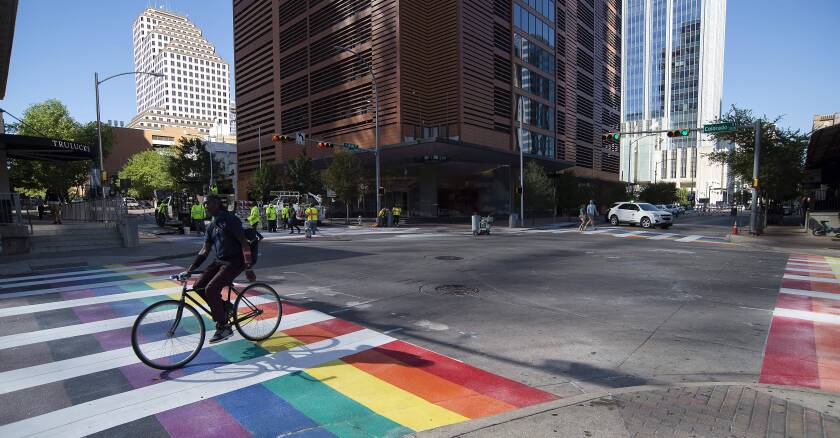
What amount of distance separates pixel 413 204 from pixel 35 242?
101ft

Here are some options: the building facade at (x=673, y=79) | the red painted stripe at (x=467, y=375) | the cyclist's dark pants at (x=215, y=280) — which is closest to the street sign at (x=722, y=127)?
the red painted stripe at (x=467, y=375)

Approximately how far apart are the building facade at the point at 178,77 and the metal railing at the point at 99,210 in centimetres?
15000

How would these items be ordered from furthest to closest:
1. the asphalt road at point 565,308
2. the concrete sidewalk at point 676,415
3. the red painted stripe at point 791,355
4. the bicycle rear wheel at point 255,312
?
the bicycle rear wheel at point 255,312 → the asphalt road at point 565,308 → the red painted stripe at point 791,355 → the concrete sidewalk at point 676,415

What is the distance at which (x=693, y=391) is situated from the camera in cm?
379

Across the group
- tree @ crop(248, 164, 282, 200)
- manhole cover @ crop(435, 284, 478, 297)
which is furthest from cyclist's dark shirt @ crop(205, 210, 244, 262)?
tree @ crop(248, 164, 282, 200)

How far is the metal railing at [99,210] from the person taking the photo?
17.3m

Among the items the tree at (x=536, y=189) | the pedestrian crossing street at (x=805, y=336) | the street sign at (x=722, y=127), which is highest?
the street sign at (x=722, y=127)

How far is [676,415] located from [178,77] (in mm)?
196596

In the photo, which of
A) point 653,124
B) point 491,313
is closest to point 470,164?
point 491,313

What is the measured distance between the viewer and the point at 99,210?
751 inches

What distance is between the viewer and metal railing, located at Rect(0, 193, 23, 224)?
14.7 m

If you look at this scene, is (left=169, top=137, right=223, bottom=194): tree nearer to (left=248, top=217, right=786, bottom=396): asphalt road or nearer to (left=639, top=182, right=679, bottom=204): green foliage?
(left=248, top=217, right=786, bottom=396): asphalt road

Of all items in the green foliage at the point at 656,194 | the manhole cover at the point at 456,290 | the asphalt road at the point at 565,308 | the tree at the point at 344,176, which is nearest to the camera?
the asphalt road at the point at 565,308

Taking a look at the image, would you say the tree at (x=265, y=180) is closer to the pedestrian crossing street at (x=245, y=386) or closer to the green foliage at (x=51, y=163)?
the green foliage at (x=51, y=163)
